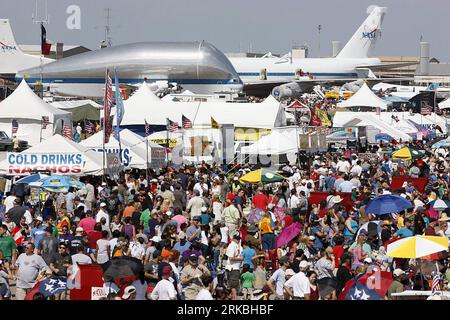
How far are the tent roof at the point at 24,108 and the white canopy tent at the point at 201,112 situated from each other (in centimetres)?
243

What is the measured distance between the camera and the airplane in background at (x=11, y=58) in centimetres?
7769

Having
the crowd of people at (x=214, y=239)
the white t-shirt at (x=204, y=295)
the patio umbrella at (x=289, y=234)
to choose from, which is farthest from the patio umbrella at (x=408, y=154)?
the white t-shirt at (x=204, y=295)

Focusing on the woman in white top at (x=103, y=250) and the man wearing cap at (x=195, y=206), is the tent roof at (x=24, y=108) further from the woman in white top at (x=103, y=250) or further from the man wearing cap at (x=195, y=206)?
the woman in white top at (x=103, y=250)

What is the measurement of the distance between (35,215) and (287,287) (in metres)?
6.94

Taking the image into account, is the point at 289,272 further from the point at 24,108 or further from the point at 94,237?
the point at 24,108

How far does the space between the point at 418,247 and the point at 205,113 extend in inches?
965

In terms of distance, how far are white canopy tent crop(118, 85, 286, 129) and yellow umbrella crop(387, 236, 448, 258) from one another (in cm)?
2283

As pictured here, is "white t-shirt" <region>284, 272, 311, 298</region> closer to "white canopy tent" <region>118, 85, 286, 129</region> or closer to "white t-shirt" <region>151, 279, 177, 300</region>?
"white t-shirt" <region>151, 279, 177, 300</region>

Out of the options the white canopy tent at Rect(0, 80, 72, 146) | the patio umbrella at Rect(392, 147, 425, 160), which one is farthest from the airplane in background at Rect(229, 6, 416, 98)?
the patio umbrella at Rect(392, 147, 425, 160)

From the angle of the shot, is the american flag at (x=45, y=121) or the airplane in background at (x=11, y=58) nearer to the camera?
the american flag at (x=45, y=121)

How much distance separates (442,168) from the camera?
2789 cm

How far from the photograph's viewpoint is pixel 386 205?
16.6 metres

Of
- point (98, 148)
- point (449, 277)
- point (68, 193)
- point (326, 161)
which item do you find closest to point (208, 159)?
point (326, 161)

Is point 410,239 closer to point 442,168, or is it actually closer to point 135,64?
point 442,168
